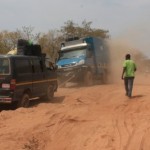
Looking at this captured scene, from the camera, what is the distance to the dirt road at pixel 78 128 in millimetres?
8758

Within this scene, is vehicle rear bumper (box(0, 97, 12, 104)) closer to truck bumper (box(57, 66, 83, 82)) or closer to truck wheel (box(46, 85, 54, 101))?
truck wheel (box(46, 85, 54, 101))

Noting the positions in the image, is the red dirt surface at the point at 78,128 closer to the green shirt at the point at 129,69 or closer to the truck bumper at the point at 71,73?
the green shirt at the point at 129,69

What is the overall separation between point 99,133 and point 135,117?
1.90 meters

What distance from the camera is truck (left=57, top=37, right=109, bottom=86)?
2414cm

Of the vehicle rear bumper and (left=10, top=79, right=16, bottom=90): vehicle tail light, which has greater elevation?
(left=10, top=79, right=16, bottom=90): vehicle tail light

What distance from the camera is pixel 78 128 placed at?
9930 millimetres

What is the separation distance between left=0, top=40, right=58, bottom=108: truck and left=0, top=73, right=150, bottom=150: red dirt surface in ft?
3.66

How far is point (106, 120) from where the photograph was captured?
1063 cm

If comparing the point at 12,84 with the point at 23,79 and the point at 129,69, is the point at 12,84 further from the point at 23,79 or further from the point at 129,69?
the point at 129,69

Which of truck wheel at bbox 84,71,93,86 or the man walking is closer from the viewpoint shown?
the man walking

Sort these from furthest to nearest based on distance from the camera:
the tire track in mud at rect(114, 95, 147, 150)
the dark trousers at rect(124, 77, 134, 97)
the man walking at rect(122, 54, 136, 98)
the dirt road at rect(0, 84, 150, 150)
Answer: the man walking at rect(122, 54, 136, 98) → the dark trousers at rect(124, 77, 134, 97) → the dirt road at rect(0, 84, 150, 150) → the tire track in mud at rect(114, 95, 147, 150)

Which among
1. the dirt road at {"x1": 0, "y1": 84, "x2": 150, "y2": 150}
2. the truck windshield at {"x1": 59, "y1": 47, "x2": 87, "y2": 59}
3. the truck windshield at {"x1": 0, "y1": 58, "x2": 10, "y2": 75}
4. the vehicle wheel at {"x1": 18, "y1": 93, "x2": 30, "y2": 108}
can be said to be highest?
the truck windshield at {"x1": 59, "y1": 47, "x2": 87, "y2": 59}

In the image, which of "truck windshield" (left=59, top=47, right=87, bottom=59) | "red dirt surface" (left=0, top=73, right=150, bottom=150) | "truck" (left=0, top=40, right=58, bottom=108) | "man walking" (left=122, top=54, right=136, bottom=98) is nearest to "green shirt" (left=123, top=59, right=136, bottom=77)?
"man walking" (left=122, top=54, right=136, bottom=98)

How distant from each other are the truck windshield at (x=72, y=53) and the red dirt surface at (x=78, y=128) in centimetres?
1180
